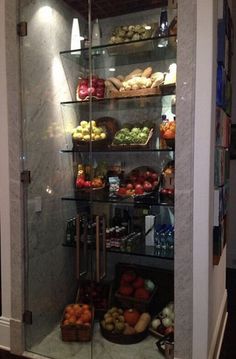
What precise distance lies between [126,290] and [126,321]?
0.25m

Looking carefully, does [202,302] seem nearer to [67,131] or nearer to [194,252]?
[194,252]

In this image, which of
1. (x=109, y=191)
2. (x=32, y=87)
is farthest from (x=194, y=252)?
(x=32, y=87)

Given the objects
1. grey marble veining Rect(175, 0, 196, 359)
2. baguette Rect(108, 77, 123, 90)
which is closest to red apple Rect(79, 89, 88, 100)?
baguette Rect(108, 77, 123, 90)

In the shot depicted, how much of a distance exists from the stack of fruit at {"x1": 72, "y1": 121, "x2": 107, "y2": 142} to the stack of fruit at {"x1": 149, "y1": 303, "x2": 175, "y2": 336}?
1386 mm

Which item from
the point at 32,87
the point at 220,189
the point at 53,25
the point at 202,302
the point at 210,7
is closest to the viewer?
the point at 210,7

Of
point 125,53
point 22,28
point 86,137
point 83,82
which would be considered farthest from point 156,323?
point 22,28

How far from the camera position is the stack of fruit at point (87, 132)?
258 centimetres

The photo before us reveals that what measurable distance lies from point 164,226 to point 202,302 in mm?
655

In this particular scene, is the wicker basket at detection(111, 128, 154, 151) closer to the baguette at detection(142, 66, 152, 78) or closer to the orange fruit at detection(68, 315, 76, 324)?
the baguette at detection(142, 66, 152, 78)

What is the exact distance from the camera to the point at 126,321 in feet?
7.94

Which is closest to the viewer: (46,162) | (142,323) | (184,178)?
(184,178)

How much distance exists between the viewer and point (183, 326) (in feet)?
6.15

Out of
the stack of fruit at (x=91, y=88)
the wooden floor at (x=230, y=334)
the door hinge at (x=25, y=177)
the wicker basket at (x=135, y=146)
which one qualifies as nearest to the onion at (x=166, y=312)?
the wooden floor at (x=230, y=334)

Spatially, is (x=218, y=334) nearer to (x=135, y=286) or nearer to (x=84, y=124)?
(x=135, y=286)
